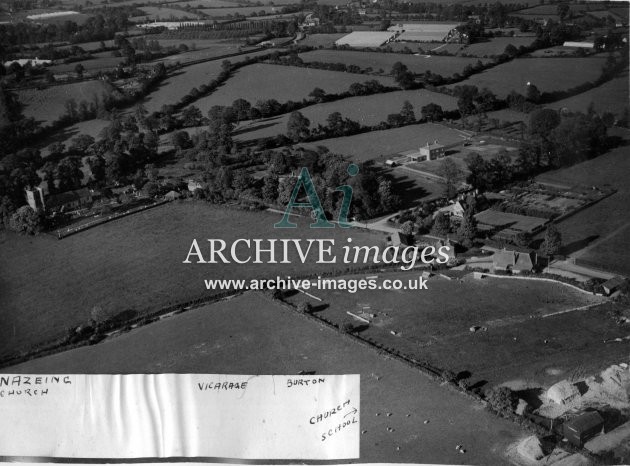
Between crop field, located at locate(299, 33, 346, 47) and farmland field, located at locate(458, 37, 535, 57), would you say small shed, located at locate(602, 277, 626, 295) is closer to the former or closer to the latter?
farmland field, located at locate(458, 37, 535, 57)

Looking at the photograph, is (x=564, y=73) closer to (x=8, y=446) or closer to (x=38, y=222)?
(x=38, y=222)

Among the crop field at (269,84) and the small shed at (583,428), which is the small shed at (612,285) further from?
the crop field at (269,84)

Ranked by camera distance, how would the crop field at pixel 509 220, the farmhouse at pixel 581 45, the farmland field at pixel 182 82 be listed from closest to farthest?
the farmhouse at pixel 581 45 → the farmland field at pixel 182 82 → the crop field at pixel 509 220

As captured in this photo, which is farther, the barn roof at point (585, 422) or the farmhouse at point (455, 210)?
the farmhouse at point (455, 210)

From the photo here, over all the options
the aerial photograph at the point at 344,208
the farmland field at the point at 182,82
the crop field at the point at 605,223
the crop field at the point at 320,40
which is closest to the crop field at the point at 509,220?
the aerial photograph at the point at 344,208

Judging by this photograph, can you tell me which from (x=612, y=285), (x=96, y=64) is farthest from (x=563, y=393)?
(x=96, y=64)

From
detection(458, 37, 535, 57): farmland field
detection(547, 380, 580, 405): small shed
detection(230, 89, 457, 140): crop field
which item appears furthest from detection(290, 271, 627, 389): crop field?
detection(458, 37, 535, 57): farmland field

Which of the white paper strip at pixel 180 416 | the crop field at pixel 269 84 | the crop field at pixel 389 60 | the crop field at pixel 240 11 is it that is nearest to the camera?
the white paper strip at pixel 180 416

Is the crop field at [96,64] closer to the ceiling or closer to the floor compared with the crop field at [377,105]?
closer to the ceiling
